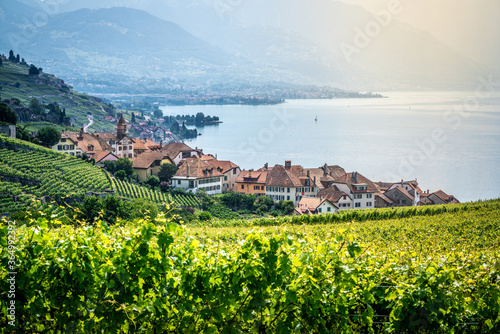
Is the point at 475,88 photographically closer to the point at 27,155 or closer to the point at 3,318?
the point at 27,155

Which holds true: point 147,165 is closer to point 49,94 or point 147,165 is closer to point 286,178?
point 286,178

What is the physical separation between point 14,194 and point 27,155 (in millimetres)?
12118

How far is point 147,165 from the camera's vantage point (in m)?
55.3

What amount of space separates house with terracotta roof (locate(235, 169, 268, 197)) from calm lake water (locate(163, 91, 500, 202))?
19.4m

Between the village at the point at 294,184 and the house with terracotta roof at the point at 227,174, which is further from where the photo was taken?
the house with terracotta roof at the point at 227,174

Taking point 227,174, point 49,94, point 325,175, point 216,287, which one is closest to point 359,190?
point 325,175

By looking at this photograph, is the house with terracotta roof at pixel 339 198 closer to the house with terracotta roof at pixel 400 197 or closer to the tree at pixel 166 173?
the house with terracotta roof at pixel 400 197

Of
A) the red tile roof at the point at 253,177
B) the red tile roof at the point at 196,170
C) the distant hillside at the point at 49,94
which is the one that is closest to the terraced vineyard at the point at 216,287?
the red tile roof at the point at 196,170

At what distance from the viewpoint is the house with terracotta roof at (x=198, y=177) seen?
167ft

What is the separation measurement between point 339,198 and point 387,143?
6157 cm

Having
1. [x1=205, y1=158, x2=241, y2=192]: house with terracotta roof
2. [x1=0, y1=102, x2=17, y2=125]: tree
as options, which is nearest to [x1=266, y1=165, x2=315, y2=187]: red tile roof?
[x1=205, y1=158, x2=241, y2=192]: house with terracotta roof

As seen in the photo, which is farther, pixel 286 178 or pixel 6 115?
pixel 6 115

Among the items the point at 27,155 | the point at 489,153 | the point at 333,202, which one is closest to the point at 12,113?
the point at 27,155

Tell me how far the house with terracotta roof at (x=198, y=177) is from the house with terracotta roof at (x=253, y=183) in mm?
2387
